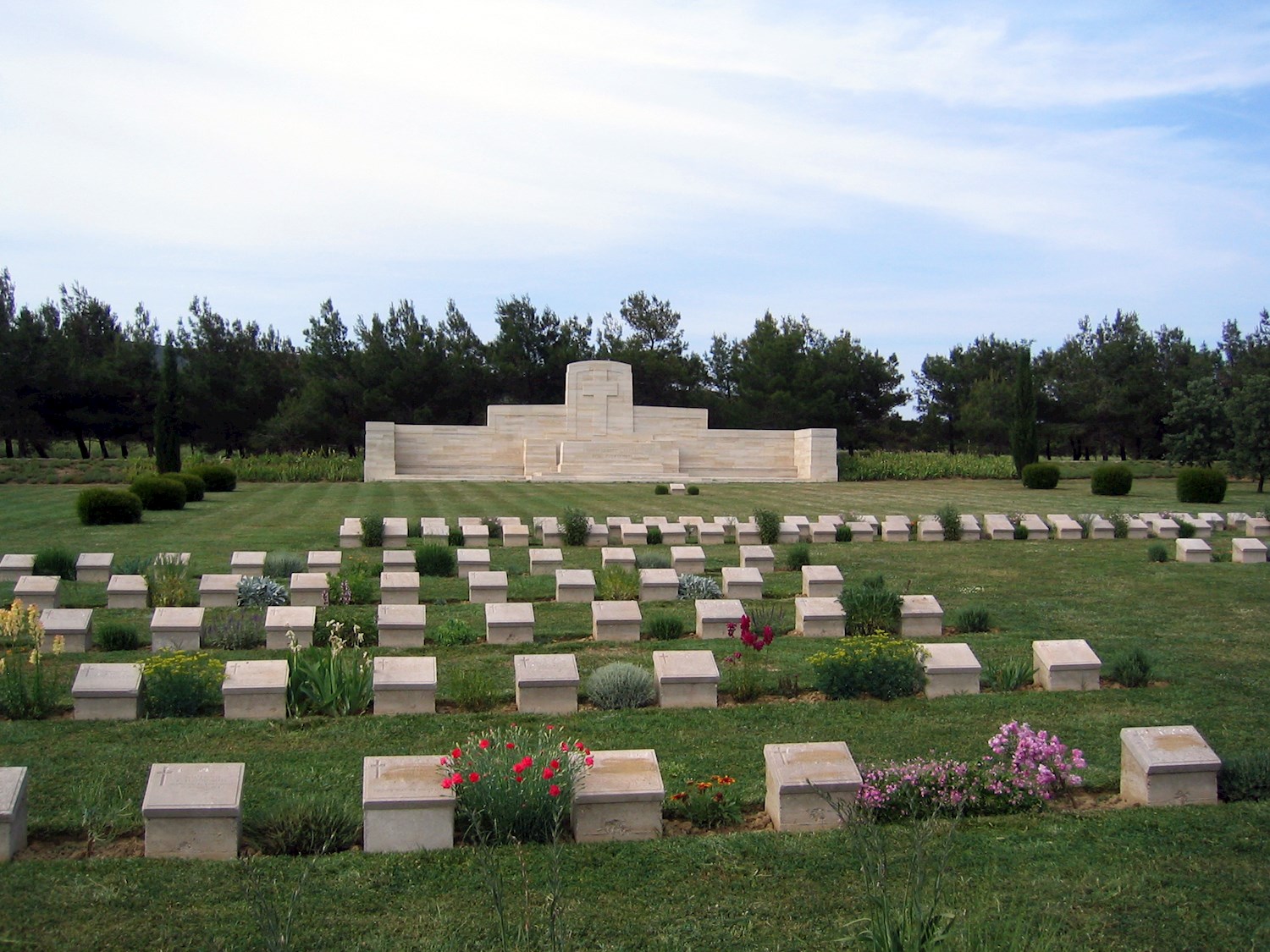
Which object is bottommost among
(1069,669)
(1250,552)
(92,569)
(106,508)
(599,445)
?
(1250,552)

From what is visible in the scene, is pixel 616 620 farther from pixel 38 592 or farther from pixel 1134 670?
pixel 38 592

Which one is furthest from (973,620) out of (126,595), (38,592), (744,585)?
(38,592)

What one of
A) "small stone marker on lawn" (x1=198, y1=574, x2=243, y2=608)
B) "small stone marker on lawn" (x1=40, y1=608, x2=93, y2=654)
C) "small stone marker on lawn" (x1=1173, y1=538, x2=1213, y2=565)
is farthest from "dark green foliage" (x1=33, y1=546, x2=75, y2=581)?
"small stone marker on lawn" (x1=1173, y1=538, x2=1213, y2=565)

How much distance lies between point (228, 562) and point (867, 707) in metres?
9.20

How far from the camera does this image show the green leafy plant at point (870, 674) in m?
7.38

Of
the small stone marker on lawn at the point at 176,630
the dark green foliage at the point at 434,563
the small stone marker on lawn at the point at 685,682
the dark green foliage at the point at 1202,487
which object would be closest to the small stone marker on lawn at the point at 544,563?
the dark green foliage at the point at 434,563

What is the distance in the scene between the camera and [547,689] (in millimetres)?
7055

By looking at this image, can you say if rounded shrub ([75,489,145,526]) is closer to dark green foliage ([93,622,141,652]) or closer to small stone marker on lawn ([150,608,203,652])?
dark green foliage ([93,622,141,652])

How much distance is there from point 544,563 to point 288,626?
4.49 metres

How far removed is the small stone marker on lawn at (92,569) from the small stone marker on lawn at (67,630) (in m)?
3.66

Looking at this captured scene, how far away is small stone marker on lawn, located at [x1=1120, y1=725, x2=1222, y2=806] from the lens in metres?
5.36

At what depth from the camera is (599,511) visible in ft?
73.7

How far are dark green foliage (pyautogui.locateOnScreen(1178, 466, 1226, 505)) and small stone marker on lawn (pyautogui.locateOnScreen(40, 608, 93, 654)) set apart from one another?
77.3 ft

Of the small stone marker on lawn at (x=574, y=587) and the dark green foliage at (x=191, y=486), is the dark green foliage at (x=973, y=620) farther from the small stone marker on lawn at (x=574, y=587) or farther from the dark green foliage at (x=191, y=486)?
the dark green foliage at (x=191, y=486)
